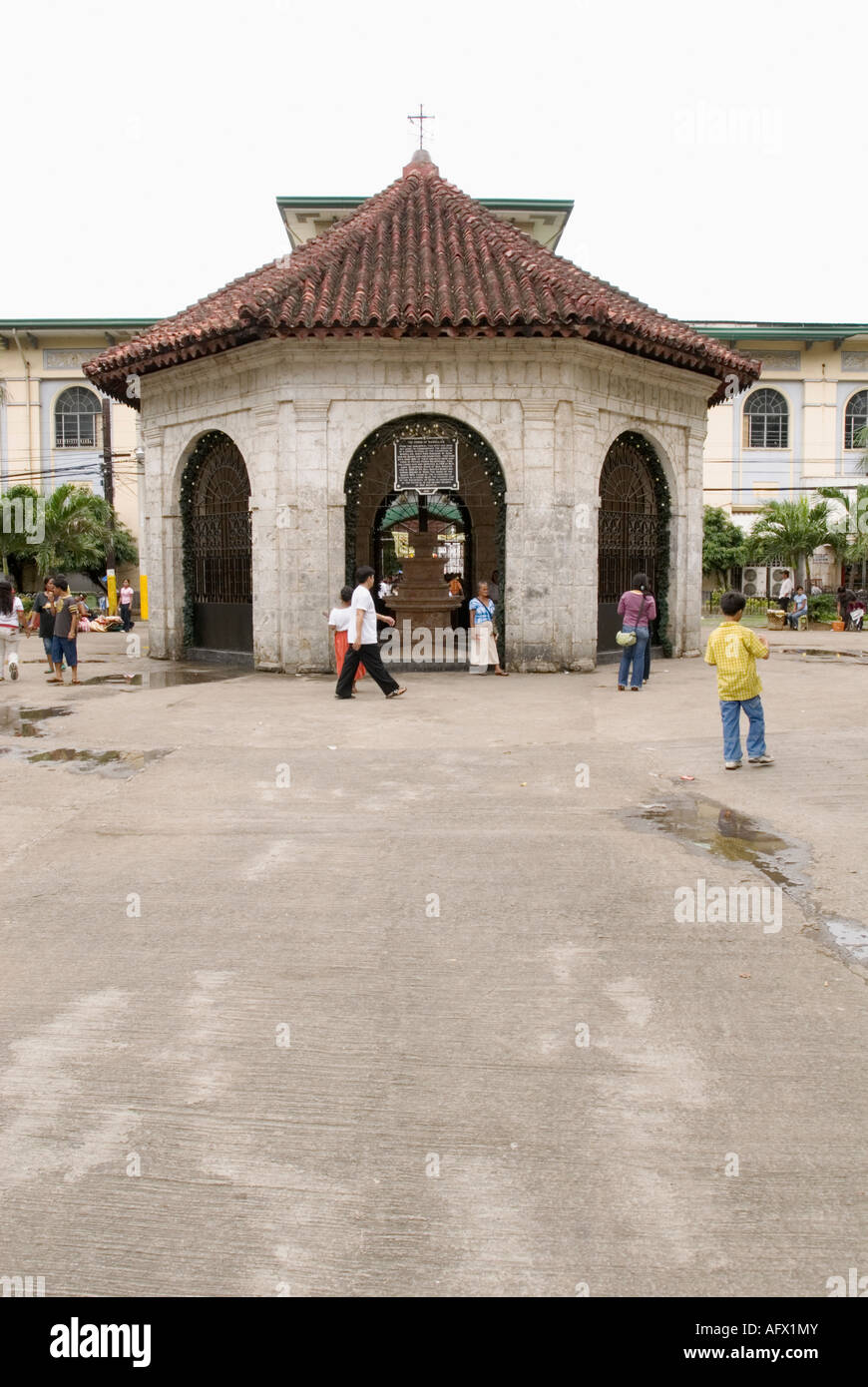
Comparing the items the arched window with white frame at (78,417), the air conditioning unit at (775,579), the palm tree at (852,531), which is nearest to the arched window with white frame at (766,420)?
the air conditioning unit at (775,579)

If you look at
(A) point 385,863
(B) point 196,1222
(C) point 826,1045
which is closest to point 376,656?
(A) point 385,863

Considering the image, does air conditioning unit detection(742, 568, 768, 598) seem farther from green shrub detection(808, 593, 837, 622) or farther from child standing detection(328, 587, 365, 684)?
child standing detection(328, 587, 365, 684)

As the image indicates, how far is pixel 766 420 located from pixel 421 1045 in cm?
4493

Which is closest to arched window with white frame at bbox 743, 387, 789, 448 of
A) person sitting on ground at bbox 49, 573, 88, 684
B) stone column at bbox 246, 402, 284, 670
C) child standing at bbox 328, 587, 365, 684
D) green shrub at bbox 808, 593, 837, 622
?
green shrub at bbox 808, 593, 837, 622

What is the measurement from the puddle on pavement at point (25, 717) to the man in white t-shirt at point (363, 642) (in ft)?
10.5

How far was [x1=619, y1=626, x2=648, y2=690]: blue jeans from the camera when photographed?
46.3 feet

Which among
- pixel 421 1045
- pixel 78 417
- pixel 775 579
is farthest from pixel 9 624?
pixel 775 579

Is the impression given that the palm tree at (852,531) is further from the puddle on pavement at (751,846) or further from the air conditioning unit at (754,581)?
the puddle on pavement at (751,846)

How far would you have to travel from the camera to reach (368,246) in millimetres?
17641

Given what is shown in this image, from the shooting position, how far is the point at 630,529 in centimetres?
1820

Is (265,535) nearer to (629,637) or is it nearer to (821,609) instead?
(629,637)

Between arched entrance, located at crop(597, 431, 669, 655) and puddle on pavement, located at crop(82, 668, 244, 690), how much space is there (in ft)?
19.0

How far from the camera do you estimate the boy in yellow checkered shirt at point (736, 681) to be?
29.3ft
